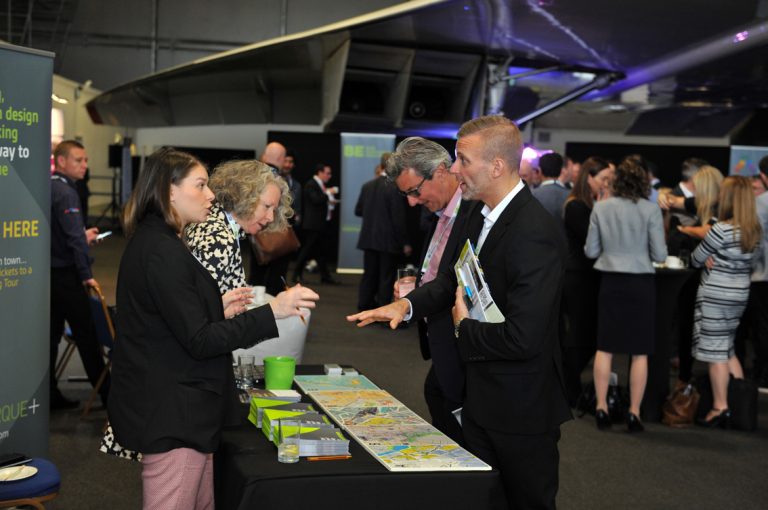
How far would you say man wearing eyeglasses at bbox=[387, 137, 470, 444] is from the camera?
2664mm

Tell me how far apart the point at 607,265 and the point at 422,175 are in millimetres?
2294

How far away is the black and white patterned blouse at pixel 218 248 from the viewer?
2.66 meters

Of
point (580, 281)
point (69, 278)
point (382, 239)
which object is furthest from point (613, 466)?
point (382, 239)

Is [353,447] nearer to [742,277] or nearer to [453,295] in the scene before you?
[453,295]

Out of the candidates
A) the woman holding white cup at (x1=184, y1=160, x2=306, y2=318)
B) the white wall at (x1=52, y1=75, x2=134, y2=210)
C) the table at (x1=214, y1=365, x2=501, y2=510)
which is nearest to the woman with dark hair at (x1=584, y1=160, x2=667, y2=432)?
the woman holding white cup at (x1=184, y1=160, x2=306, y2=318)

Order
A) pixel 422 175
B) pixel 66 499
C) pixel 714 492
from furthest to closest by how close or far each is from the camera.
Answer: pixel 714 492
pixel 66 499
pixel 422 175

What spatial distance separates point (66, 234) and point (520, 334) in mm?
3367

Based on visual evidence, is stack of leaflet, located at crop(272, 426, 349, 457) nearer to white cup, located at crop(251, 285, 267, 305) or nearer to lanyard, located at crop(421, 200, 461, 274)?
lanyard, located at crop(421, 200, 461, 274)

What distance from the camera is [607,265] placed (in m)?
4.84

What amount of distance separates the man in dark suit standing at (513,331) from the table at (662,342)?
3.11 meters

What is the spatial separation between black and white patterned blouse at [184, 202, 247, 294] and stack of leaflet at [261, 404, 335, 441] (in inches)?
21.9

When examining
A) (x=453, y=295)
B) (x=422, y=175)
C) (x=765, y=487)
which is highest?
(x=422, y=175)

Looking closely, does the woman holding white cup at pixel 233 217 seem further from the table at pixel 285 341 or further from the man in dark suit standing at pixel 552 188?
the man in dark suit standing at pixel 552 188

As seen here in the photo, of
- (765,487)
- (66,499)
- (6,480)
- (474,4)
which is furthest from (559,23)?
(6,480)
